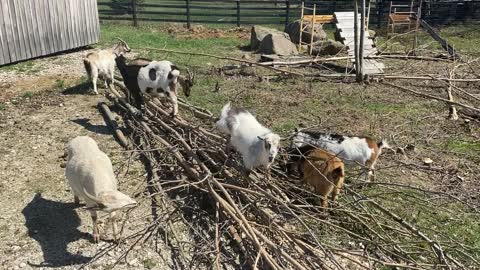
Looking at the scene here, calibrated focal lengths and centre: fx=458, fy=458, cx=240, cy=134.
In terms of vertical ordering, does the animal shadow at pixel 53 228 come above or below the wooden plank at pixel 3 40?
below

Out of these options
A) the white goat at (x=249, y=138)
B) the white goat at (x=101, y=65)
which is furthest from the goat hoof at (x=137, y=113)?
the white goat at (x=249, y=138)

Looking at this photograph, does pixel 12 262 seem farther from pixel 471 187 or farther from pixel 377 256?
pixel 471 187

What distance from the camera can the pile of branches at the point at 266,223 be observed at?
4.77m

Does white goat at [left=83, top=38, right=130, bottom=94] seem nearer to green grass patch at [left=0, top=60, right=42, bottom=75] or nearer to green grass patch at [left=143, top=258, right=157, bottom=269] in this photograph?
green grass patch at [left=0, top=60, right=42, bottom=75]

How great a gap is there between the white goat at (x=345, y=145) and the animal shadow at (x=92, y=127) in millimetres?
3816

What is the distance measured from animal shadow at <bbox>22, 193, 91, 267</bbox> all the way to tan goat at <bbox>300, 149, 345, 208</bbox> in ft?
9.44

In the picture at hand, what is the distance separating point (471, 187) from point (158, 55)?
10.4 meters

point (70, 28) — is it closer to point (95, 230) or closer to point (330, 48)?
point (330, 48)

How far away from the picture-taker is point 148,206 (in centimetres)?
625

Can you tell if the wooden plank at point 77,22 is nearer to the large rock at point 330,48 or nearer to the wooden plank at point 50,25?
the wooden plank at point 50,25

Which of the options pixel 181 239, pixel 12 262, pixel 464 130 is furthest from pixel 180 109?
pixel 464 130

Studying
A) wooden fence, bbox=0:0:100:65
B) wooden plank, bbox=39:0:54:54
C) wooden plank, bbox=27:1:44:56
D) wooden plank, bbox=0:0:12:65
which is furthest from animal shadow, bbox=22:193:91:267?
wooden plank, bbox=39:0:54:54

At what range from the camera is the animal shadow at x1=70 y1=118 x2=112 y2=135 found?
8.58 metres

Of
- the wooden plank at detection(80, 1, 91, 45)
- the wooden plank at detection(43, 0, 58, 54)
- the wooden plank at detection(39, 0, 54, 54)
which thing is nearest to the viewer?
the wooden plank at detection(39, 0, 54, 54)
